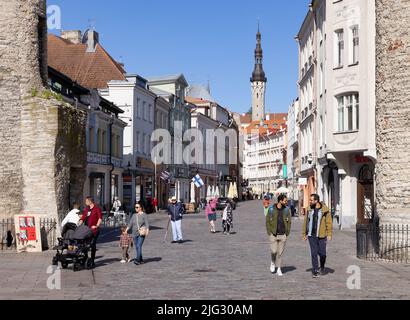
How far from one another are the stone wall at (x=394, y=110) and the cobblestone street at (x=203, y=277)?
2078mm

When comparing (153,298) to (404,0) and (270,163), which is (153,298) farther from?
(270,163)

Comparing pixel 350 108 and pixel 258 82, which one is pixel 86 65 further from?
pixel 258 82

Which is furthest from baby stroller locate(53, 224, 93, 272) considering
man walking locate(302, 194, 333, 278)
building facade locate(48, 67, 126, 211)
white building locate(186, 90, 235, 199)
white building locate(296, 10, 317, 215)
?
white building locate(186, 90, 235, 199)

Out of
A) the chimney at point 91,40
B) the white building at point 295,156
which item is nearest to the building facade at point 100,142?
the chimney at point 91,40

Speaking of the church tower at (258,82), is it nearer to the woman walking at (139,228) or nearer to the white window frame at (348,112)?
the white window frame at (348,112)

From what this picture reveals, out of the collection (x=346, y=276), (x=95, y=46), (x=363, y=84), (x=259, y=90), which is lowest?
(x=346, y=276)

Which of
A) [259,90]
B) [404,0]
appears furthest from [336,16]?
[259,90]

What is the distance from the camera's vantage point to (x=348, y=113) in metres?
32.0

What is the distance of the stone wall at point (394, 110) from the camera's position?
18.5 metres

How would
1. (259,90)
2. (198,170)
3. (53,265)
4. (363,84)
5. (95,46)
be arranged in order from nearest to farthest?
1. (53,265)
2. (363,84)
3. (95,46)
4. (198,170)
5. (259,90)

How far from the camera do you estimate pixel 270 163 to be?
140 m

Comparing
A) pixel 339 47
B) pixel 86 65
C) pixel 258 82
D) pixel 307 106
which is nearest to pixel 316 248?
pixel 339 47

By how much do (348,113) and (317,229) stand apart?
1783 cm
